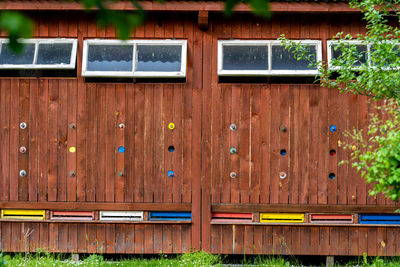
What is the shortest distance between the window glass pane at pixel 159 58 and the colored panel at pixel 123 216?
2.27 metres

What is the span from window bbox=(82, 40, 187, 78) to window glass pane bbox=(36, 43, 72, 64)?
0.95 feet

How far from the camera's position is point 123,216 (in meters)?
6.75

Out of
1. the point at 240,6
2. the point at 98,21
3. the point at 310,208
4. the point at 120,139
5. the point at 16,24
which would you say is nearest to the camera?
the point at 16,24

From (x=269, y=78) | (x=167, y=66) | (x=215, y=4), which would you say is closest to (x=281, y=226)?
(x=269, y=78)

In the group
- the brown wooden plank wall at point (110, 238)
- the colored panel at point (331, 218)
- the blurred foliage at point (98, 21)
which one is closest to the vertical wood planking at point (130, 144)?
the brown wooden plank wall at point (110, 238)

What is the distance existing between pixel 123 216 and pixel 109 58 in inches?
99.0

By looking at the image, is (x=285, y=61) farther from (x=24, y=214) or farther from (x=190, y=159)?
(x=24, y=214)

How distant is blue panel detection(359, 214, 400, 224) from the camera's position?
669 centimetres

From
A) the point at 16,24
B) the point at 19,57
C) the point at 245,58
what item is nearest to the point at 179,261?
the point at 245,58

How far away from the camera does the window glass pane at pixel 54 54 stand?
677cm

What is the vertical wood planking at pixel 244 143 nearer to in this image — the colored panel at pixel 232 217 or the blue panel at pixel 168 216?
the colored panel at pixel 232 217

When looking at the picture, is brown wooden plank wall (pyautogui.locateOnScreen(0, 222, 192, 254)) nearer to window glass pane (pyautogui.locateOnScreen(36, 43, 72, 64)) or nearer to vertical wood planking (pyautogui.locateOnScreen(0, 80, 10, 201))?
vertical wood planking (pyautogui.locateOnScreen(0, 80, 10, 201))

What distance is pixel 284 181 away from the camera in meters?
6.70

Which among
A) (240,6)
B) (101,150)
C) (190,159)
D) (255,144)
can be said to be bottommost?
(190,159)
